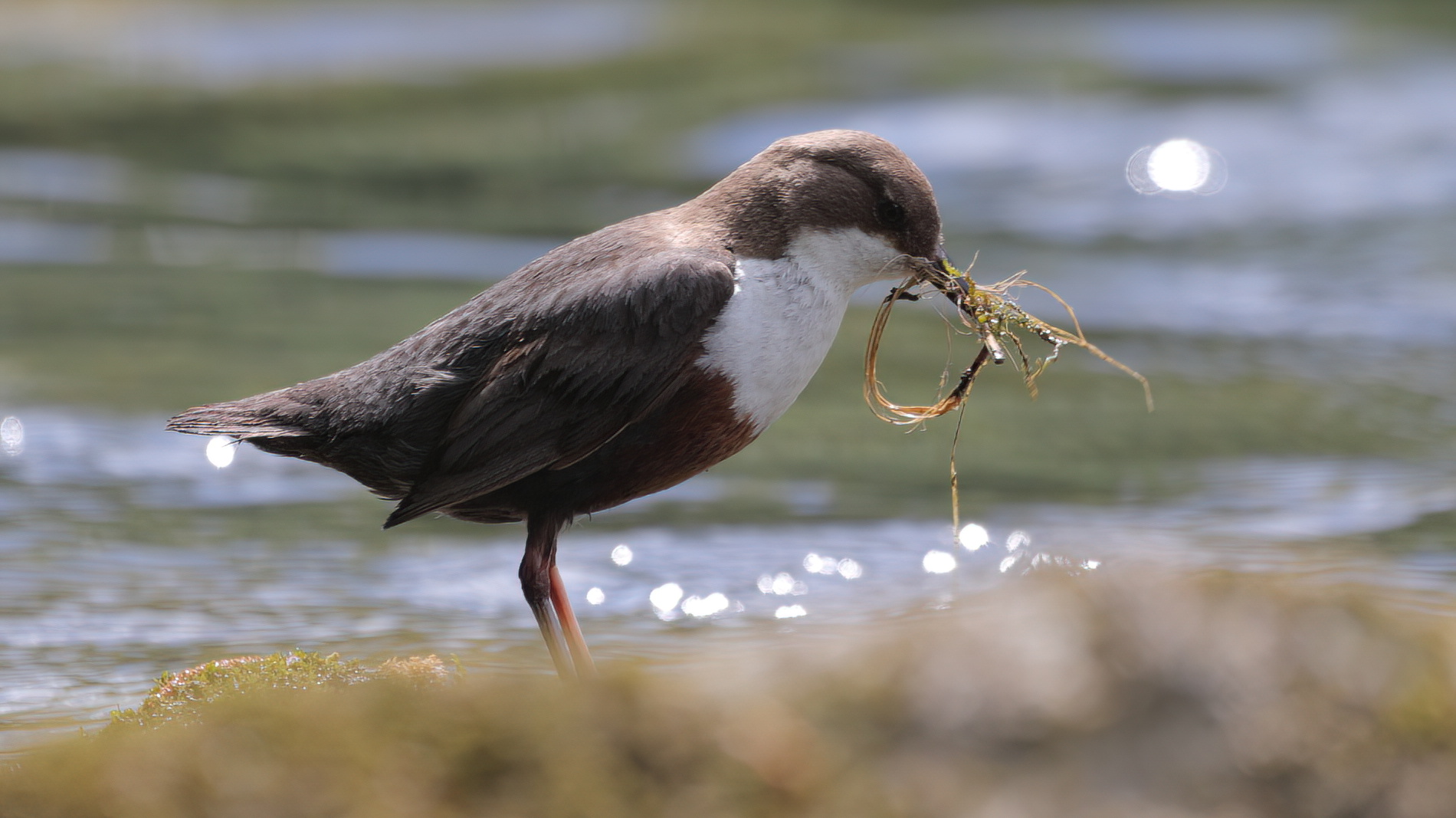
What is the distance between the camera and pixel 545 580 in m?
3.53

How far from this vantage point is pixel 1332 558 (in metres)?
4.23

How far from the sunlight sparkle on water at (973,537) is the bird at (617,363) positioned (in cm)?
161

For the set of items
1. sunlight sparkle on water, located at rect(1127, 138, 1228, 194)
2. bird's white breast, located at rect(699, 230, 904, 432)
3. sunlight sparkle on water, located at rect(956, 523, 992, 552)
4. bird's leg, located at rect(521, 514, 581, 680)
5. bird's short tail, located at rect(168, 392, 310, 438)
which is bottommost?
sunlight sparkle on water, located at rect(956, 523, 992, 552)

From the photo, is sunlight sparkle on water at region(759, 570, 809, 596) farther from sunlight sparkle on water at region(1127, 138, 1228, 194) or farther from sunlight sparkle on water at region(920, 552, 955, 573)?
sunlight sparkle on water at region(1127, 138, 1228, 194)

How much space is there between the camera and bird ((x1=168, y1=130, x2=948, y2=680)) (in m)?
3.44

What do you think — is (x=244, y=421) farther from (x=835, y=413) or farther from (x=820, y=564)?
(x=835, y=413)

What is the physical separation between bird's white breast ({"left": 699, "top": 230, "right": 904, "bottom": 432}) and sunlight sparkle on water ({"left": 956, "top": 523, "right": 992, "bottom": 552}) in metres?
1.63

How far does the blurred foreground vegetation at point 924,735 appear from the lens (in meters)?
2.03

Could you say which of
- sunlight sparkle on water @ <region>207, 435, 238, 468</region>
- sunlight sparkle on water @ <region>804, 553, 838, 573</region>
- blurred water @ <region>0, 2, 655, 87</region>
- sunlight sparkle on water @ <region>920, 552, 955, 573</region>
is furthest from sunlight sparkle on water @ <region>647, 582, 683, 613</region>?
blurred water @ <region>0, 2, 655, 87</region>

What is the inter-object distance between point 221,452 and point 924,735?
15.0ft

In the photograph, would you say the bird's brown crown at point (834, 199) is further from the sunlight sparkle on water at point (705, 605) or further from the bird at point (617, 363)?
the sunlight sparkle on water at point (705, 605)

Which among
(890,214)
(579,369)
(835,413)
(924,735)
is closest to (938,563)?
(890,214)

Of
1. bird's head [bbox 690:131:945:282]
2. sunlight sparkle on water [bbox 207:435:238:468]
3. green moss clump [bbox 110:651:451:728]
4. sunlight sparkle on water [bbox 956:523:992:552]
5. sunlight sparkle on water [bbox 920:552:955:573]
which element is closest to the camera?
green moss clump [bbox 110:651:451:728]

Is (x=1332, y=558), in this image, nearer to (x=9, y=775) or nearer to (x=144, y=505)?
(x=9, y=775)
